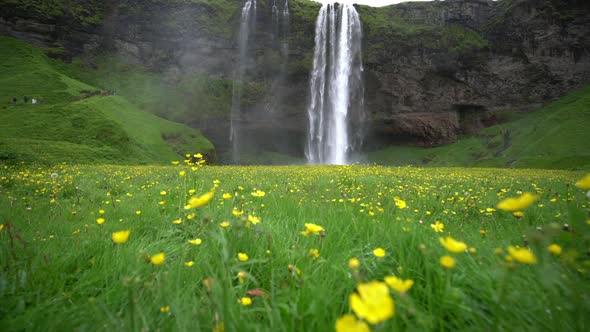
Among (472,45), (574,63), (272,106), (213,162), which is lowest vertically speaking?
(213,162)

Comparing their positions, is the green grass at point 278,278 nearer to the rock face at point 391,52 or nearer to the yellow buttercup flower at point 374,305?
the yellow buttercup flower at point 374,305

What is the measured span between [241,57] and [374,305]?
5274 centimetres

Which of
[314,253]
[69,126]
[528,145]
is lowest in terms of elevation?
[528,145]

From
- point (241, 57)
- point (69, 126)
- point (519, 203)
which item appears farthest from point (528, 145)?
point (69, 126)

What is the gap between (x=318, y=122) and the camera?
4628 centimetres

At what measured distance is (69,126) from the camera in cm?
2481

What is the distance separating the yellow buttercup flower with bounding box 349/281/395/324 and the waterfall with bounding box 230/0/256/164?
48659mm

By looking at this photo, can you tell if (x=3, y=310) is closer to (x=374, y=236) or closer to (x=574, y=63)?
(x=374, y=236)

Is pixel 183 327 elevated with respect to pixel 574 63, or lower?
lower

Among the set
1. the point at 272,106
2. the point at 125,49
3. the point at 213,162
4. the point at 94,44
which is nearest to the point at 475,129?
the point at 272,106

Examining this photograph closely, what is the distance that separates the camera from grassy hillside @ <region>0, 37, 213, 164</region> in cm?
1930

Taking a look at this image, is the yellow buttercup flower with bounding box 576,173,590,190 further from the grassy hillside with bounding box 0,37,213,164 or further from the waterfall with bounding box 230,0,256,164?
the waterfall with bounding box 230,0,256,164

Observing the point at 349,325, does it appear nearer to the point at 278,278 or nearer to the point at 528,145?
the point at 278,278

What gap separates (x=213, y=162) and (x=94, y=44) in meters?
35.3
